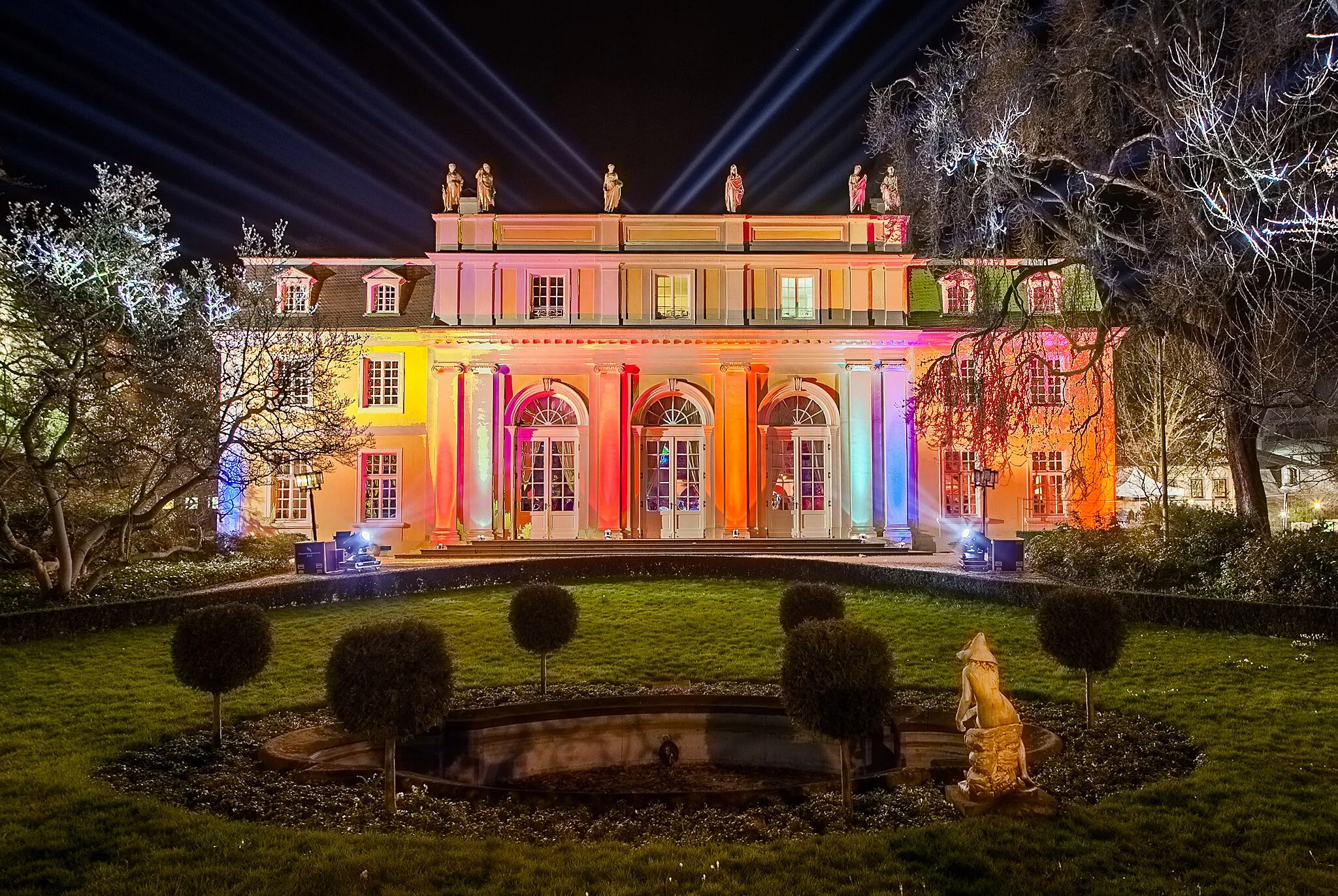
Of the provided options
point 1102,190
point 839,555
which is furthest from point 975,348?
point 839,555

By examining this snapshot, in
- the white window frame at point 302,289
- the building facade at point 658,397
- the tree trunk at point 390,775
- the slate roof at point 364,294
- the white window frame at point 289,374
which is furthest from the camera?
the white window frame at point 302,289

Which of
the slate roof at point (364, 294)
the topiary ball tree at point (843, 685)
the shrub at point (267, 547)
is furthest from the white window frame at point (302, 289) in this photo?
the topiary ball tree at point (843, 685)

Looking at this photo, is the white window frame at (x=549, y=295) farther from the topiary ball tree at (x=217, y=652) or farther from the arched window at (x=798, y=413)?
the topiary ball tree at (x=217, y=652)

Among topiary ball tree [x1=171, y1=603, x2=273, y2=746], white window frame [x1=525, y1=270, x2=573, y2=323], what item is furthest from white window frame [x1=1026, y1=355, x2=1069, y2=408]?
topiary ball tree [x1=171, y1=603, x2=273, y2=746]

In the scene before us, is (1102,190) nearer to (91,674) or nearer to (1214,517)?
(1214,517)

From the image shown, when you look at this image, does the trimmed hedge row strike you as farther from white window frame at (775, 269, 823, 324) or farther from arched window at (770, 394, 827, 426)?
white window frame at (775, 269, 823, 324)

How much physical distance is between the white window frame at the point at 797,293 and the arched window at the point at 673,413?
396 cm

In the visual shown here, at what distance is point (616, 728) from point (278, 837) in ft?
12.0

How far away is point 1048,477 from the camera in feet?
92.0

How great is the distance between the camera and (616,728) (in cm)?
862

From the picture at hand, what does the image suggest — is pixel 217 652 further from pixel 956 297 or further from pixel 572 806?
pixel 956 297

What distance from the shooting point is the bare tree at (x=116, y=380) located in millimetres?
16344

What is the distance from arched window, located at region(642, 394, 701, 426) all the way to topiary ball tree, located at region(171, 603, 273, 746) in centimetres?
1997

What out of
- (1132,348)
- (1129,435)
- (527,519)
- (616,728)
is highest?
(1132,348)
